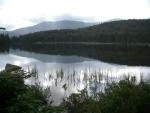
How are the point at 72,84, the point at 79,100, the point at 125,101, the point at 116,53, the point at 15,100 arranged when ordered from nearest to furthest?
the point at 15,100 → the point at 125,101 → the point at 79,100 → the point at 72,84 → the point at 116,53

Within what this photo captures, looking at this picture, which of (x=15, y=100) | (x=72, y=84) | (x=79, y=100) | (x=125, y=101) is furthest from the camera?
(x=72, y=84)

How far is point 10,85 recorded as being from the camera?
508cm

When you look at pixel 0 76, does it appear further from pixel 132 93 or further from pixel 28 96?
pixel 132 93

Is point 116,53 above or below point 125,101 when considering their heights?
below

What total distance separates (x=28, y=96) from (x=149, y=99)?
6.24 meters

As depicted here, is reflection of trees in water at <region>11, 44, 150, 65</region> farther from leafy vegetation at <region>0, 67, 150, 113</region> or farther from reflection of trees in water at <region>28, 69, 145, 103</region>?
leafy vegetation at <region>0, 67, 150, 113</region>

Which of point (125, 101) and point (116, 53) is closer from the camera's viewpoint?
point (125, 101)

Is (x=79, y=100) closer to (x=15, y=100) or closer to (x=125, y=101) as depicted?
(x=125, y=101)

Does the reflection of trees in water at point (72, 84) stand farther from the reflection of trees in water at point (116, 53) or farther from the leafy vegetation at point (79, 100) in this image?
the reflection of trees in water at point (116, 53)

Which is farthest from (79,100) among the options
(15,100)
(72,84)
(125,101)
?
(72,84)

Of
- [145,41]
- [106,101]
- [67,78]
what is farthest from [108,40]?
[106,101]

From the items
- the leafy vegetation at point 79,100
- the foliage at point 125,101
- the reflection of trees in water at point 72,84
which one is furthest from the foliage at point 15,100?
the reflection of trees in water at point 72,84

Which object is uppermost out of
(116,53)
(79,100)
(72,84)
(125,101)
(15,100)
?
(15,100)

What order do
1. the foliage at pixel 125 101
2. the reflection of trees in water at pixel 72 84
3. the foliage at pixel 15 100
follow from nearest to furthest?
the foliage at pixel 15 100
the foliage at pixel 125 101
the reflection of trees in water at pixel 72 84
